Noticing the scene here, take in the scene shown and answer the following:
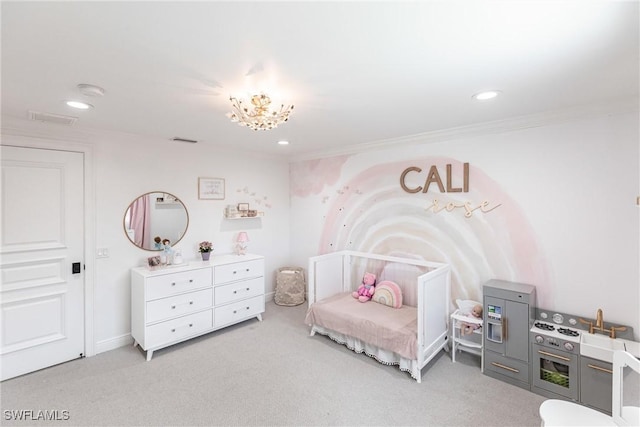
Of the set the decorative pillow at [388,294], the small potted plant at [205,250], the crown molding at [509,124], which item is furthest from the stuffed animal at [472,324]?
the small potted plant at [205,250]

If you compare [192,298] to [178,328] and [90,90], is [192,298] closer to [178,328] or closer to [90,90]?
[178,328]

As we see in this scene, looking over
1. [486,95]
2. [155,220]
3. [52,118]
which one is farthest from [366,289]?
[52,118]

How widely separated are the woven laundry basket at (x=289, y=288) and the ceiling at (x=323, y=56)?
278 cm

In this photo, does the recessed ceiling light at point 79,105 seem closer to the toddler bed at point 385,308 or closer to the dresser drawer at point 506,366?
the toddler bed at point 385,308

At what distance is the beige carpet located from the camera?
7.20 feet

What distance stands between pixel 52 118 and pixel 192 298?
7.11 feet

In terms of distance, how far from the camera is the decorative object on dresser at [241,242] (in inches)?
166

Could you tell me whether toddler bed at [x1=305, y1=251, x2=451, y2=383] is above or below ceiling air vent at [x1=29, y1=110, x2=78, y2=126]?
below

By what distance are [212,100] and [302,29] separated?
1175 mm

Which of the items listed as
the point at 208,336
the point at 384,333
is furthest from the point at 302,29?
the point at 208,336

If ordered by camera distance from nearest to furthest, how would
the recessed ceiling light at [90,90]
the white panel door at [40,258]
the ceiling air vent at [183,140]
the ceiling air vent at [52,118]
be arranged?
the recessed ceiling light at [90,90] → the ceiling air vent at [52,118] → the white panel door at [40,258] → the ceiling air vent at [183,140]

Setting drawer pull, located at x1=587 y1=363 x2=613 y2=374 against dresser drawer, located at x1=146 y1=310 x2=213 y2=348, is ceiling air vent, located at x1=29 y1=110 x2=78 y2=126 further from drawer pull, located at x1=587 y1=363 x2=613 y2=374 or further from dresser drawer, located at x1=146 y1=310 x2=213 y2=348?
drawer pull, located at x1=587 y1=363 x2=613 y2=374

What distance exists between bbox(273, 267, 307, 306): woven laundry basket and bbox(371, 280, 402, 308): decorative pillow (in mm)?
1465

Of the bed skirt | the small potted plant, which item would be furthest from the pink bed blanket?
the small potted plant
